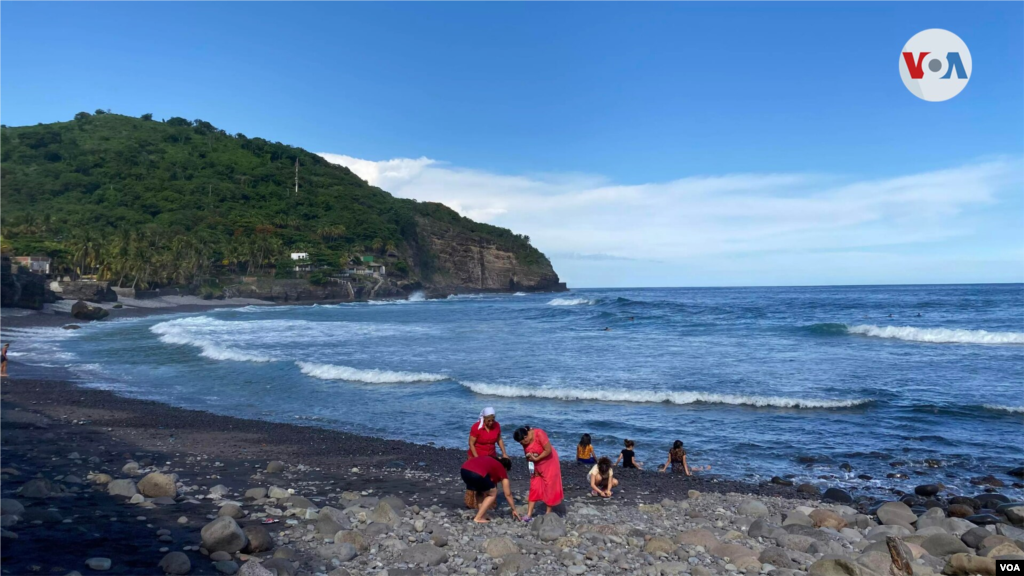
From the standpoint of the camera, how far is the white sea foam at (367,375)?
19391mm

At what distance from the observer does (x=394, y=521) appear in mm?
6688

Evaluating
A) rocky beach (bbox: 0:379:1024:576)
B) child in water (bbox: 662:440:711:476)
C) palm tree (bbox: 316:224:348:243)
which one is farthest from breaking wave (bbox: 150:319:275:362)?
palm tree (bbox: 316:224:348:243)

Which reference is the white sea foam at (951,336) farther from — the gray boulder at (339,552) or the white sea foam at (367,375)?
the gray boulder at (339,552)

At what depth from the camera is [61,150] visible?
110 metres

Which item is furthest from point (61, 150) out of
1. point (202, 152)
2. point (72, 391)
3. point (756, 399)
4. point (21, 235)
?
point (756, 399)

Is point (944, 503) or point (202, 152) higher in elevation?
point (202, 152)

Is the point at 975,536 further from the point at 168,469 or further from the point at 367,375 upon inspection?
the point at 367,375

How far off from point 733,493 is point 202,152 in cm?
13870

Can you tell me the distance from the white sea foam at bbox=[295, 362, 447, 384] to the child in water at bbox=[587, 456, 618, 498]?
10.9 metres

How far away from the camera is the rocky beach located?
17.8 ft

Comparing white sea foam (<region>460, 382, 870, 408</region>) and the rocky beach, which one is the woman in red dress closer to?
the rocky beach

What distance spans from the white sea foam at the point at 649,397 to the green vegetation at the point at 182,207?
68.5 metres

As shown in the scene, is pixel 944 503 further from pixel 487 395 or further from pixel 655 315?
pixel 655 315

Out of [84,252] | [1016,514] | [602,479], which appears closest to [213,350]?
[602,479]
